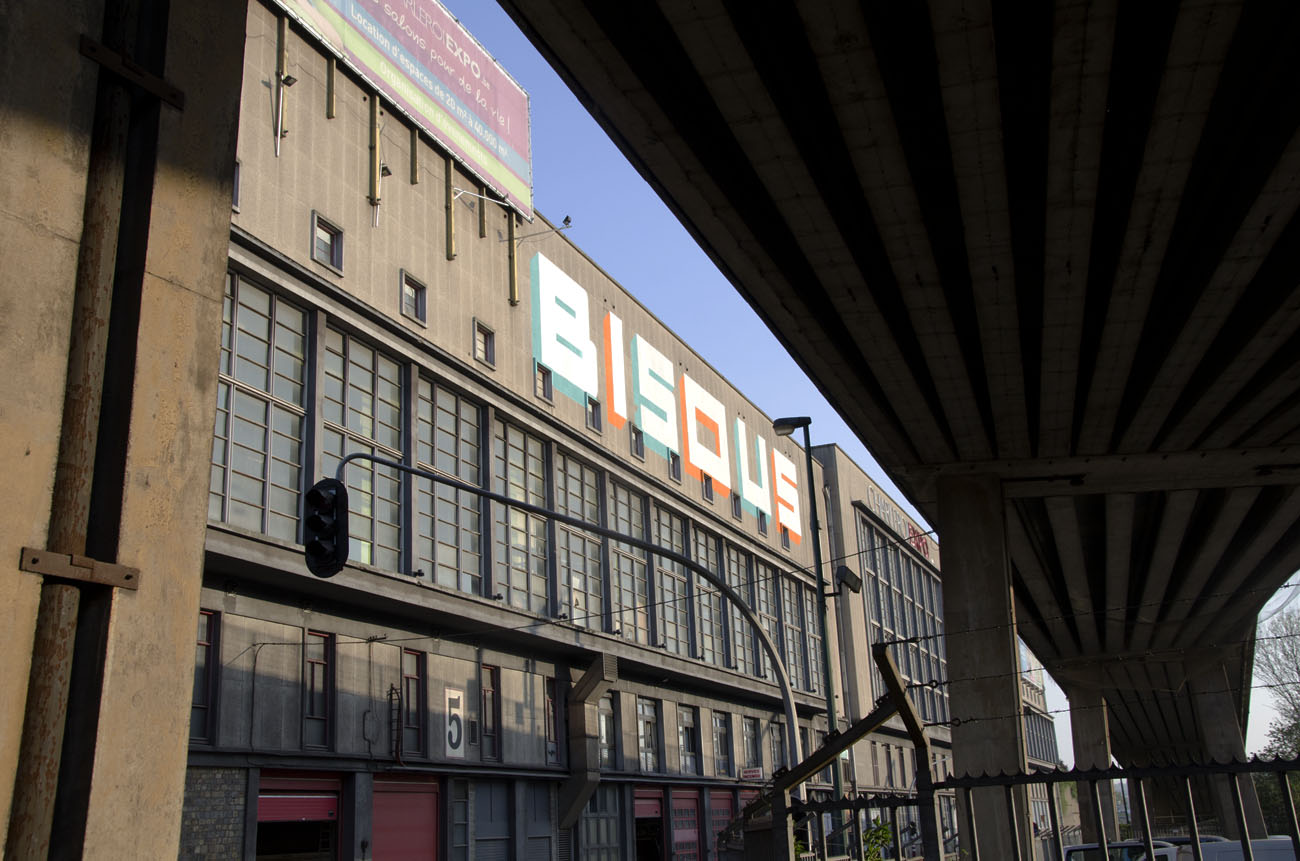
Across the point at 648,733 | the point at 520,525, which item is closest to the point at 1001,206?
the point at 520,525

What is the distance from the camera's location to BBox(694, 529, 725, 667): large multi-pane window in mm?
47188

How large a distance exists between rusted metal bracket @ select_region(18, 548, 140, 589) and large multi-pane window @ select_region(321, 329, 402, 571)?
21865mm

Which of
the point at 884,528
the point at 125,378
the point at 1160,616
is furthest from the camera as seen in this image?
the point at 884,528

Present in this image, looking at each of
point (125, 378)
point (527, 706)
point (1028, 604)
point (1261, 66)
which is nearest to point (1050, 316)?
point (1261, 66)

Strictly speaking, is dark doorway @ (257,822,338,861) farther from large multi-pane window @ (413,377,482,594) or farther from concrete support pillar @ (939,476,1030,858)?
concrete support pillar @ (939,476,1030,858)

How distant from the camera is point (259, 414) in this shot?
87.0 feet

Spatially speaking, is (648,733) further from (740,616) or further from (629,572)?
(740,616)

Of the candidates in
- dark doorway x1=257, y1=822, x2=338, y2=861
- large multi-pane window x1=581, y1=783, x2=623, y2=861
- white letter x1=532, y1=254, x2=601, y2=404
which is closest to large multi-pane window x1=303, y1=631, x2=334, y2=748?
dark doorway x1=257, y1=822, x2=338, y2=861

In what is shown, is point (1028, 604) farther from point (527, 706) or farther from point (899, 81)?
point (899, 81)

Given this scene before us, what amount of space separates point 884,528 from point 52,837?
2812 inches

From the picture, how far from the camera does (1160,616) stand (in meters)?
50.1

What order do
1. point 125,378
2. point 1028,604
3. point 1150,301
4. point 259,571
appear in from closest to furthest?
point 125,378
point 1150,301
point 259,571
point 1028,604

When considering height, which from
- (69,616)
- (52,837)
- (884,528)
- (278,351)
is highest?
(884,528)

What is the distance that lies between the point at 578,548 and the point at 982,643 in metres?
17.1
